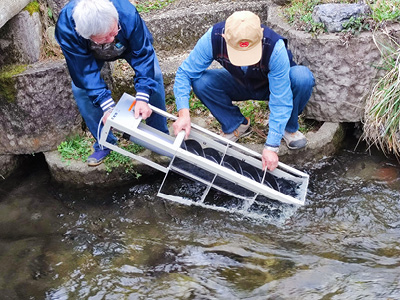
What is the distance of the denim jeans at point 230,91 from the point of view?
371cm

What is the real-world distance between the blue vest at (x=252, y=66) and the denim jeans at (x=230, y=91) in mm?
95

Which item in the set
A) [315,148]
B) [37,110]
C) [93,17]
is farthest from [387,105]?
[37,110]

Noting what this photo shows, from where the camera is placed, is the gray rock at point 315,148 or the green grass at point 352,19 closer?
the green grass at point 352,19

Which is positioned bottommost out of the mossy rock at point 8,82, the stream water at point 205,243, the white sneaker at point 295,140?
the stream water at point 205,243

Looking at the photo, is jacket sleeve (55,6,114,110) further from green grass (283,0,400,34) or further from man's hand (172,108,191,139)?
green grass (283,0,400,34)

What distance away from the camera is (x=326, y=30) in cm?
400

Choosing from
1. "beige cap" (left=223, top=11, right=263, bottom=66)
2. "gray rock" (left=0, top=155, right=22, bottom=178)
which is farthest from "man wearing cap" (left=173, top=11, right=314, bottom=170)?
"gray rock" (left=0, top=155, right=22, bottom=178)

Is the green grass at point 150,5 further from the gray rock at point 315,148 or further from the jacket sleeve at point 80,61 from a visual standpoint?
the gray rock at point 315,148

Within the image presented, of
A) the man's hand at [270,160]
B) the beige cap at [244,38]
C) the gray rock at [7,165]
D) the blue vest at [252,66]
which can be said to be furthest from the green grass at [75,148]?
the beige cap at [244,38]


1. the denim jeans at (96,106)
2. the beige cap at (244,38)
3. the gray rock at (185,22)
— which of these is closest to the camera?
the beige cap at (244,38)

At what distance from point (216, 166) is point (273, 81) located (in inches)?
30.5

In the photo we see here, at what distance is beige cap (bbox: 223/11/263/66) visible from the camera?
316 centimetres

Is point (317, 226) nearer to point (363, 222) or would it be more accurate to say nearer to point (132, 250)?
point (363, 222)

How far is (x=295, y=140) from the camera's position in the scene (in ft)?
13.3
